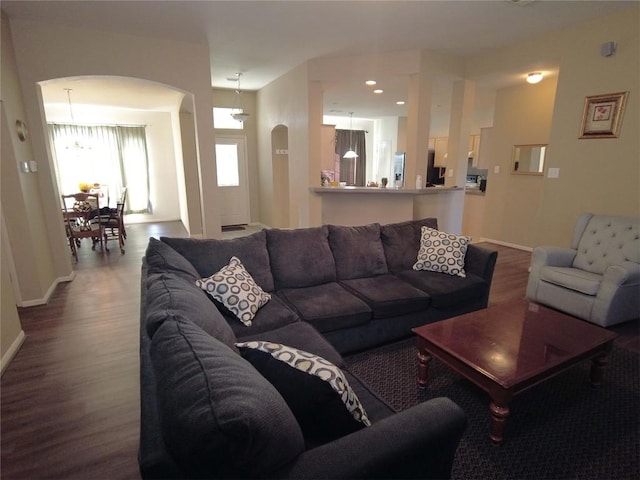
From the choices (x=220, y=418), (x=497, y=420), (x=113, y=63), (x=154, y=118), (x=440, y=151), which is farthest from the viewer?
(x=440, y=151)

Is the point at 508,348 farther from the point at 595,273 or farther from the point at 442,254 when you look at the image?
the point at 595,273

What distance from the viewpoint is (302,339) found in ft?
6.12

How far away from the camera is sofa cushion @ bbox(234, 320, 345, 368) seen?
68.3 inches

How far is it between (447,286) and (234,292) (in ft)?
5.62

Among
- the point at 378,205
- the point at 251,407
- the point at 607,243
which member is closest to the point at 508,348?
the point at 251,407

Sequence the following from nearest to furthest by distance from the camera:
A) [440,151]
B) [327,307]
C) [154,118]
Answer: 1. [327,307]
2. [154,118]
3. [440,151]

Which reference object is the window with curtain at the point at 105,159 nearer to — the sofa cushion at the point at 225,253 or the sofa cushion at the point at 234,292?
the sofa cushion at the point at 225,253

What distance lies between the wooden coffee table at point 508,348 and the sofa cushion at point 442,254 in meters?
0.62

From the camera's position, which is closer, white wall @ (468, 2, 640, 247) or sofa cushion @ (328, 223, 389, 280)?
sofa cushion @ (328, 223, 389, 280)

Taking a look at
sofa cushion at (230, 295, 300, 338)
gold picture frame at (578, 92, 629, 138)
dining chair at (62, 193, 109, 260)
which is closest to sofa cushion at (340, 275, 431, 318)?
sofa cushion at (230, 295, 300, 338)

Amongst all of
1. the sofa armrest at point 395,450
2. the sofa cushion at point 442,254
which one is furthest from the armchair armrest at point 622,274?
the sofa armrest at point 395,450

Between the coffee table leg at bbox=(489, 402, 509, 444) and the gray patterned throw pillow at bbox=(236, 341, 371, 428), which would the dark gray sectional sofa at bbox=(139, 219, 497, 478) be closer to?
the gray patterned throw pillow at bbox=(236, 341, 371, 428)

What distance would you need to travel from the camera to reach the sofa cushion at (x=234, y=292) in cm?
207

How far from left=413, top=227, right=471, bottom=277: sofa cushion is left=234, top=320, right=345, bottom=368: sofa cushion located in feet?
4.87
